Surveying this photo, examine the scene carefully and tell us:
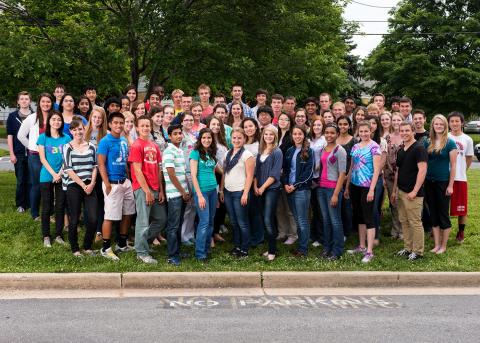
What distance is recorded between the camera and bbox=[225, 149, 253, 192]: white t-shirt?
20.5ft

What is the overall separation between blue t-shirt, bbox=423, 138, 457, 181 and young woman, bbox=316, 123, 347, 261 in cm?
134

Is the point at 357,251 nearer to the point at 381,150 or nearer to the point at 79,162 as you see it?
the point at 381,150

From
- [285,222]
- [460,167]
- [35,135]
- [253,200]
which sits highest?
[35,135]

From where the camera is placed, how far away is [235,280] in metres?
5.66

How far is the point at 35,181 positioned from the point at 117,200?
6.20ft

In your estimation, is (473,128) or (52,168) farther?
(473,128)

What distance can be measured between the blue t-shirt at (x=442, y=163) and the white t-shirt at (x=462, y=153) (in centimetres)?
47

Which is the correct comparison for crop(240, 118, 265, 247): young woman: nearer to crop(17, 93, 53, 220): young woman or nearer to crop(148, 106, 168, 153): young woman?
crop(148, 106, 168, 153): young woman

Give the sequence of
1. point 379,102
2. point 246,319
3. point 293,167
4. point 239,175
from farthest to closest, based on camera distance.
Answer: point 379,102 < point 293,167 < point 239,175 < point 246,319

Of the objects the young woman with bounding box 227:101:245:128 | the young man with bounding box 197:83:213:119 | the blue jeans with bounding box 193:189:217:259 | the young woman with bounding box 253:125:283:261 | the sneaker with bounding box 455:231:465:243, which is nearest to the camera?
the blue jeans with bounding box 193:189:217:259

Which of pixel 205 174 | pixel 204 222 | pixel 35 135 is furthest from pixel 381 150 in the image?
pixel 35 135

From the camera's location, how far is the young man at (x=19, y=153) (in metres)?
8.08

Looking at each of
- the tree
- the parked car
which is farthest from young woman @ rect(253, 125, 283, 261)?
the parked car

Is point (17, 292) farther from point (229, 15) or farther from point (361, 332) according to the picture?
point (229, 15)
